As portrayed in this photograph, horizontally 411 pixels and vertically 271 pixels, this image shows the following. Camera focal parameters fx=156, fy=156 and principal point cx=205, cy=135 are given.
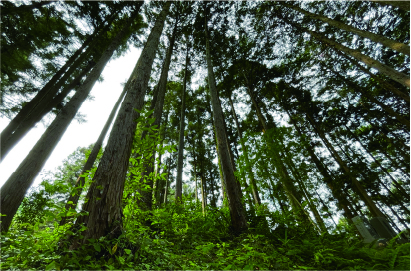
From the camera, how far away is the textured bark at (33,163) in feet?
9.57

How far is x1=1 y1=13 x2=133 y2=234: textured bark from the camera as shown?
2.92 metres

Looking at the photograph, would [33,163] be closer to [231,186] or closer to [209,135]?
[231,186]

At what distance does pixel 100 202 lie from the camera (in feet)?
5.24

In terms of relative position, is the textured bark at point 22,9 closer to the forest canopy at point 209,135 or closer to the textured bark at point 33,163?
the forest canopy at point 209,135

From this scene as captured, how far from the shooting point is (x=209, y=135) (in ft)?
51.2

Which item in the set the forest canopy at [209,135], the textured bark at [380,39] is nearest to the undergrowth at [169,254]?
the forest canopy at [209,135]

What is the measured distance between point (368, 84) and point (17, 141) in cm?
1632

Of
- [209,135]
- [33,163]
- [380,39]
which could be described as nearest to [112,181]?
[33,163]

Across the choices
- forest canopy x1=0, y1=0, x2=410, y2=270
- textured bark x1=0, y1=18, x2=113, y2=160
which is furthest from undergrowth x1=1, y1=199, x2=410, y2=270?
textured bark x1=0, y1=18, x2=113, y2=160

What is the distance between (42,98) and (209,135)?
11.7 m

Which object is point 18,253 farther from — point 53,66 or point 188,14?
point 188,14

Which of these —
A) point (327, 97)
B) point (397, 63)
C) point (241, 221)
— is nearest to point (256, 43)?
point (327, 97)

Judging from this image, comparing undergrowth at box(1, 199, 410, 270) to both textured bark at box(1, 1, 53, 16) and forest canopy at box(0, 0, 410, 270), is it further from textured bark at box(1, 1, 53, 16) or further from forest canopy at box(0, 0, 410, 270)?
textured bark at box(1, 1, 53, 16)

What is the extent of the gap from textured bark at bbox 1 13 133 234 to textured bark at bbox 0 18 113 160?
1003 mm
